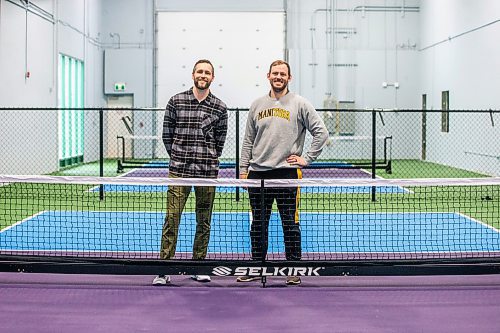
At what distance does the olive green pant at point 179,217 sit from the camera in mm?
6719

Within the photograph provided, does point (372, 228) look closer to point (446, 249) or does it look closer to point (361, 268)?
point (446, 249)

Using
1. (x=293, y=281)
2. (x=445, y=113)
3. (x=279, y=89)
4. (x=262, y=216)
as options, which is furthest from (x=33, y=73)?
(x=293, y=281)

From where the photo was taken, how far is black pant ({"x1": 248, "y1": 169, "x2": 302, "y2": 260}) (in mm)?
6602

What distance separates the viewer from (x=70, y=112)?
24578mm

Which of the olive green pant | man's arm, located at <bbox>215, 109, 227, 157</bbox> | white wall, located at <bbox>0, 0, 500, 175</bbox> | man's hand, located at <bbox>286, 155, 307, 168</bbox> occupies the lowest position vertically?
the olive green pant

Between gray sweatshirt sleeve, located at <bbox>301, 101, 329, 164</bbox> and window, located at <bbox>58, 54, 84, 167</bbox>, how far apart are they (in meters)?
17.3

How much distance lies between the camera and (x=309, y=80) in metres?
29.6

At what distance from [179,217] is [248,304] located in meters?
1.33

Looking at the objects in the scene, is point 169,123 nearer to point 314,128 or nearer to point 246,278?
point 314,128

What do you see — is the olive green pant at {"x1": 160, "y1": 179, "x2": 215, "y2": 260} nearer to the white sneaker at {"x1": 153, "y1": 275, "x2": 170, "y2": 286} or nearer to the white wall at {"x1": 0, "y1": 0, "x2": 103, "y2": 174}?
the white sneaker at {"x1": 153, "y1": 275, "x2": 170, "y2": 286}

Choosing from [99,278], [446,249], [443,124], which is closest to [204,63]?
[99,278]

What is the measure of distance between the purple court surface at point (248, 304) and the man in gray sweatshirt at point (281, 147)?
450 millimetres

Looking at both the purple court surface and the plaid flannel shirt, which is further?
the plaid flannel shirt

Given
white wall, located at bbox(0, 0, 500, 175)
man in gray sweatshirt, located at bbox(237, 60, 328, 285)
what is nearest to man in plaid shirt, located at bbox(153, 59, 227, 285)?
man in gray sweatshirt, located at bbox(237, 60, 328, 285)
